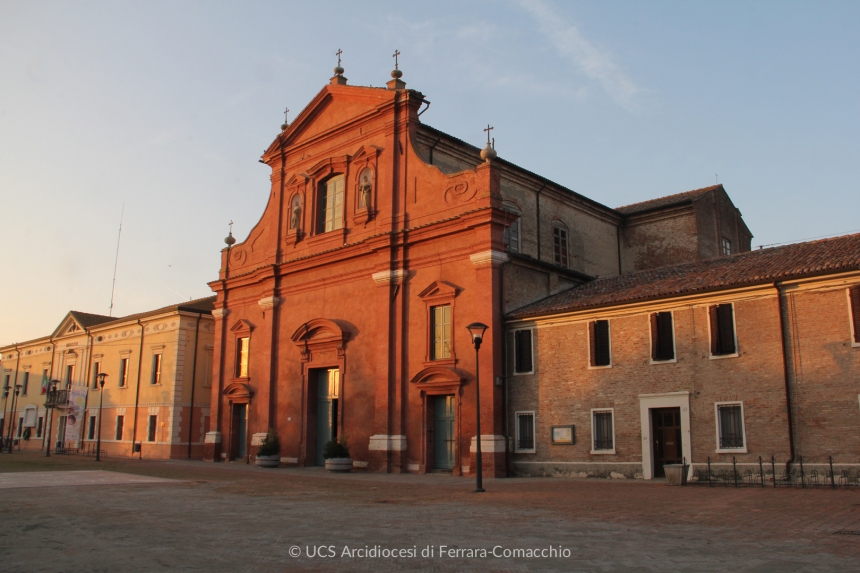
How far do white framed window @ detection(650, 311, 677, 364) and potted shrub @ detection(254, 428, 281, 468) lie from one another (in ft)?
53.1

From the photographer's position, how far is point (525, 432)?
24297 mm

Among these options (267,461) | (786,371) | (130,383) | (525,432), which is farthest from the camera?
(130,383)

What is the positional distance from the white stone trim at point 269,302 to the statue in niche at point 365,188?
634cm

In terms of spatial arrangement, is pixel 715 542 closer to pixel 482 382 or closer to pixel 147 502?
pixel 147 502

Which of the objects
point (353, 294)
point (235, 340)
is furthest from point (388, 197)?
point (235, 340)

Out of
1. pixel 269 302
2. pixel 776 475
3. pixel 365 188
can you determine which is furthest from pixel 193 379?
pixel 776 475

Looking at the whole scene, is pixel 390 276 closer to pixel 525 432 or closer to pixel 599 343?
pixel 525 432

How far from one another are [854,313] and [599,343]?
23.5ft

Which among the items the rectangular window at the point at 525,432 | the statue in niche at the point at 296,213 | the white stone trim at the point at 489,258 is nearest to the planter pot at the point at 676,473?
the rectangular window at the point at 525,432

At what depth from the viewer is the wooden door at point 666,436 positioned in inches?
838

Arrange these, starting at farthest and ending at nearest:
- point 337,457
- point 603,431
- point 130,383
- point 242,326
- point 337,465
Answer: point 130,383
point 242,326
point 337,457
point 337,465
point 603,431

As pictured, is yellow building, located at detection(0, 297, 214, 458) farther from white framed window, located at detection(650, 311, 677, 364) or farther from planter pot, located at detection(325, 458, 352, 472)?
white framed window, located at detection(650, 311, 677, 364)

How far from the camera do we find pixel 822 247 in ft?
70.7

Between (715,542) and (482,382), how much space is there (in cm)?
1434
